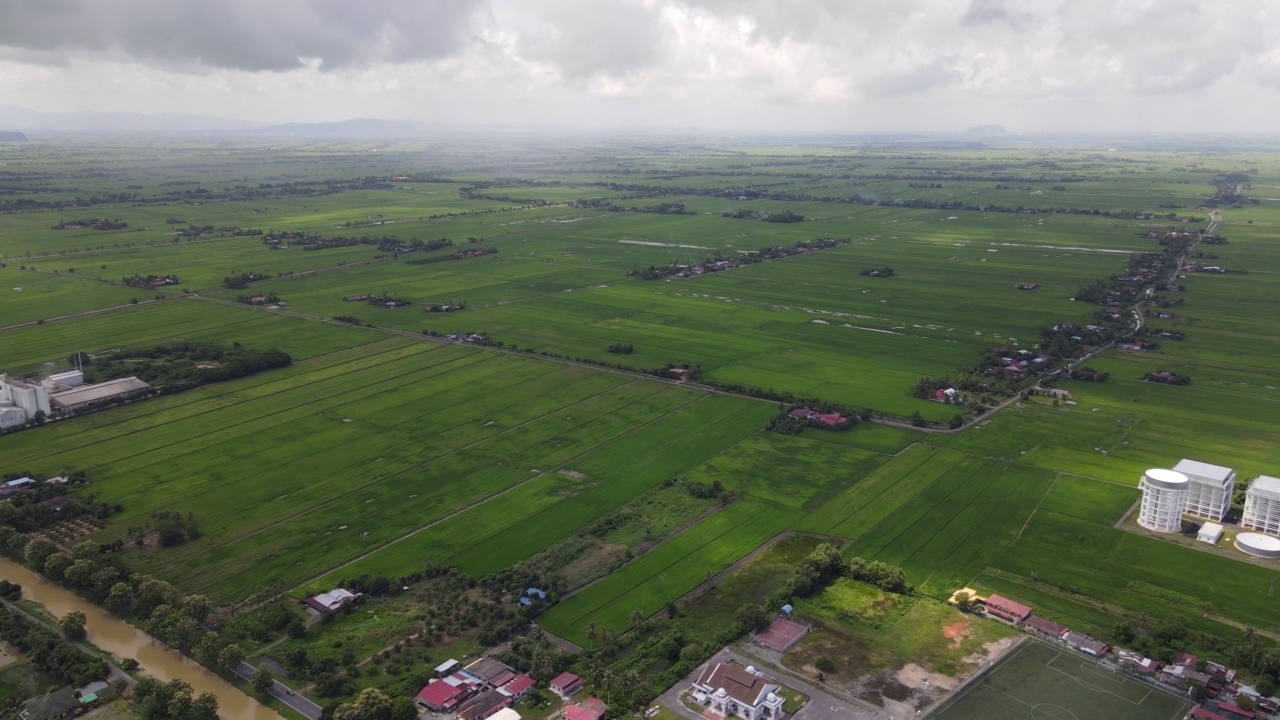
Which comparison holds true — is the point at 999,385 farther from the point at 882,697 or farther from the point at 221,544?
the point at 221,544

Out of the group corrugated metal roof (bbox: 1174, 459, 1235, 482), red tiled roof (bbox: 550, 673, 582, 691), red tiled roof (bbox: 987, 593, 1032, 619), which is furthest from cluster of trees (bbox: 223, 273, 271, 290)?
corrugated metal roof (bbox: 1174, 459, 1235, 482)

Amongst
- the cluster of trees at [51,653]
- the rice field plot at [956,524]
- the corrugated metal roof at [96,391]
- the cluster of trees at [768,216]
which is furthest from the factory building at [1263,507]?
the cluster of trees at [768,216]

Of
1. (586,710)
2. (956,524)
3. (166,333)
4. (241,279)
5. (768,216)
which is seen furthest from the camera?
(768,216)

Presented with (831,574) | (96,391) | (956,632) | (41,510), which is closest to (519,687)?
(831,574)

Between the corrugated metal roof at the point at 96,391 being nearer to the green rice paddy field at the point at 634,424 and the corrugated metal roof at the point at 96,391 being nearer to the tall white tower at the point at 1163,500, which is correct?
the green rice paddy field at the point at 634,424

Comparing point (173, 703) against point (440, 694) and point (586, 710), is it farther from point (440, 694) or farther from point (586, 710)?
point (586, 710)

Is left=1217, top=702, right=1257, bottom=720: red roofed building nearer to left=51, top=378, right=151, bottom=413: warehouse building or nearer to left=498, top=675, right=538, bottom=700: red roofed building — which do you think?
left=498, top=675, right=538, bottom=700: red roofed building

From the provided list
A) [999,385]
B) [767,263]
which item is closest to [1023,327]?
[999,385]
